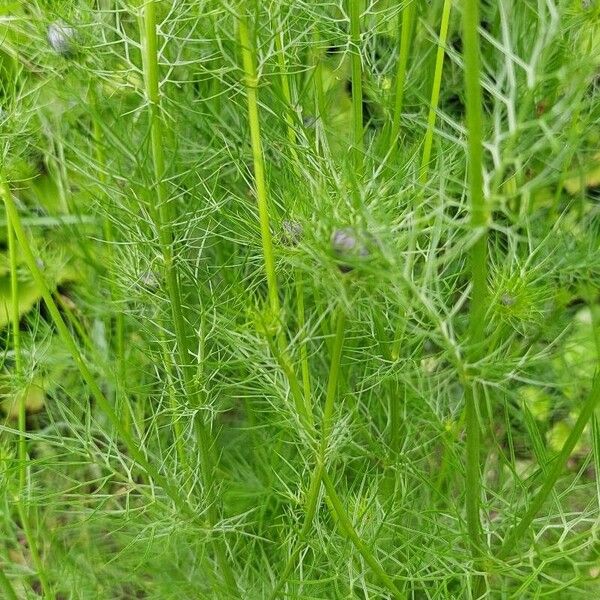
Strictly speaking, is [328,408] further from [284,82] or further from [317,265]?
[284,82]

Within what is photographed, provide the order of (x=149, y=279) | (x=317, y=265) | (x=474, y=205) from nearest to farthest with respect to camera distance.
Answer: (x=474, y=205)
(x=317, y=265)
(x=149, y=279)

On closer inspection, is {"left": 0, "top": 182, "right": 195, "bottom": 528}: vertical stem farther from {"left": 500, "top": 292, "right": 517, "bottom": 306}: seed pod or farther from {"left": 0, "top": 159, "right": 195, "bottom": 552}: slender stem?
{"left": 500, "top": 292, "right": 517, "bottom": 306}: seed pod

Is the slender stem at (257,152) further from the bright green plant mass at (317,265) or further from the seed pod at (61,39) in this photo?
the seed pod at (61,39)

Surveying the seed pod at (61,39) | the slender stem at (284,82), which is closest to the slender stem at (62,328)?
the seed pod at (61,39)

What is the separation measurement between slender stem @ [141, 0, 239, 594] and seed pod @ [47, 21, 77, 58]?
0.25 feet

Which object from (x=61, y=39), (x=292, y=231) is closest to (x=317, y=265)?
(x=292, y=231)

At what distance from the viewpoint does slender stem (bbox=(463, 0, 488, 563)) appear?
0.39 m

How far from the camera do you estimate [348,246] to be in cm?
49

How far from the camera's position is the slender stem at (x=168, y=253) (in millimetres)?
576

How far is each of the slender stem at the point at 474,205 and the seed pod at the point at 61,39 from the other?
402 millimetres

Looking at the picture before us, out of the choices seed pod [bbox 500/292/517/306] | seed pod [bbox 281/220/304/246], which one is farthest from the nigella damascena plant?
seed pod [bbox 500/292/517/306]

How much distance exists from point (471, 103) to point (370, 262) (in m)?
0.12

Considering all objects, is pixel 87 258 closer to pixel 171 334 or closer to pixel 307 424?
pixel 171 334

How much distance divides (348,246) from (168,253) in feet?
0.79
